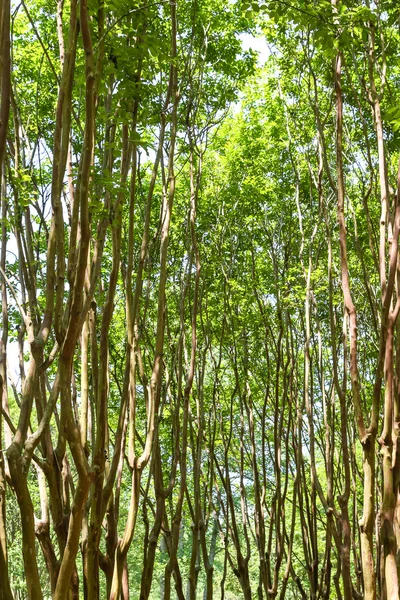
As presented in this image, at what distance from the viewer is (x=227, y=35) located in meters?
6.93

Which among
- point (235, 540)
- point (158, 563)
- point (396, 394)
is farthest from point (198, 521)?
point (158, 563)

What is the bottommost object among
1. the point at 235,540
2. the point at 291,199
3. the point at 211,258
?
the point at 235,540

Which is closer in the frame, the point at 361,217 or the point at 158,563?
the point at 361,217

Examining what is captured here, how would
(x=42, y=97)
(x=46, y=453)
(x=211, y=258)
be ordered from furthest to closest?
(x=211, y=258) → (x=42, y=97) → (x=46, y=453)

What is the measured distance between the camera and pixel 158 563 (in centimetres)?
2358

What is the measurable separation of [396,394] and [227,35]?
4.94 meters

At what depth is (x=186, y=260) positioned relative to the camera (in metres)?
7.87

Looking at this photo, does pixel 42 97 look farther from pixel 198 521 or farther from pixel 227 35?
pixel 198 521

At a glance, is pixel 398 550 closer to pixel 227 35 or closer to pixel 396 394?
pixel 396 394

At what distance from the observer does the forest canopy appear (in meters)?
2.81

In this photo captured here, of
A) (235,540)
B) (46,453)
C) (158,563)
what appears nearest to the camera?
(46,453)

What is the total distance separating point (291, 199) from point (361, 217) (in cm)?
95

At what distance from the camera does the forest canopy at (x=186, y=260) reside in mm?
2807

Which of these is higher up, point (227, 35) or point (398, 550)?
point (227, 35)
